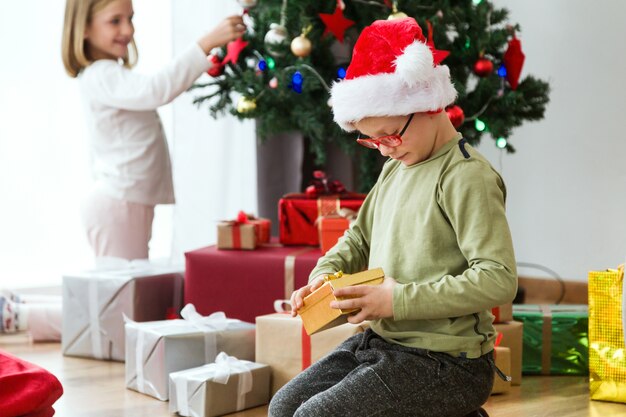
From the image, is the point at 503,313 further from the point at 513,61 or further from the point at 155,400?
the point at 155,400

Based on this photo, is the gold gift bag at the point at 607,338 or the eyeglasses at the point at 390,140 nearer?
the eyeglasses at the point at 390,140

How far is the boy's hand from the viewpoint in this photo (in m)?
1.23

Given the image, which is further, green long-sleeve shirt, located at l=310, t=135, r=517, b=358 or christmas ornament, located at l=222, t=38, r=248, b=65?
christmas ornament, located at l=222, t=38, r=248, b=65

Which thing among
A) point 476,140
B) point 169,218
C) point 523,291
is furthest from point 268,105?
point 523,291

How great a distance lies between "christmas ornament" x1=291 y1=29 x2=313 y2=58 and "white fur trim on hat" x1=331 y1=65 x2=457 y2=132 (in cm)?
86

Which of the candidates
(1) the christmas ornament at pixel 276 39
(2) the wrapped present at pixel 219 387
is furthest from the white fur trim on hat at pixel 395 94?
(1) the christmas ornament at pixel 276 39

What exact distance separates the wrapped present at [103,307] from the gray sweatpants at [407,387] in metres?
0.96

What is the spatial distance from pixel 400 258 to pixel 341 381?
0.68ft

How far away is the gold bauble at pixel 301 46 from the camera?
2.14 m

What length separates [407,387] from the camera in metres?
1.27

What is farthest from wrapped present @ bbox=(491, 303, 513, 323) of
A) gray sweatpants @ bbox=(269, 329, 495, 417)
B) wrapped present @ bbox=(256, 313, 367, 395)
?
gray sweatpants @ bbox=(269, 329, 495, 417)

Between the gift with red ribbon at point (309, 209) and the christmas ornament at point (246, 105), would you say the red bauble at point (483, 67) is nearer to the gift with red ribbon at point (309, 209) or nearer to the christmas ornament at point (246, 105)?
the gift with red ribbon at point (309, 209)

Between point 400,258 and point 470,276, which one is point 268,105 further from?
point 470,276

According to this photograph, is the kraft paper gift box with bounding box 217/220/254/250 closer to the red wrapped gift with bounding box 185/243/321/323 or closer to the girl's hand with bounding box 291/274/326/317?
the red wrapped gift with bounding box 185/243/321/323
